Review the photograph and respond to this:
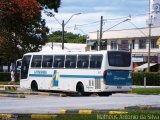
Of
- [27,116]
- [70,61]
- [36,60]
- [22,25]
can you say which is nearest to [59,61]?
[70,61]

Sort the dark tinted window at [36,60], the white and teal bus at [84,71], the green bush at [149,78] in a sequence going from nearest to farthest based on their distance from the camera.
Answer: the white and teal bus at [84,71], the dark tinted window at [36,60], the green bush at [149,78]

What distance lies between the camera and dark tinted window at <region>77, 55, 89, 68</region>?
3331 centimetres

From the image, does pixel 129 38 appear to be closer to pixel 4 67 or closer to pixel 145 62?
pixel 145 62

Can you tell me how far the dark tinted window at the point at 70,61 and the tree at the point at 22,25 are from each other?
5020 mm

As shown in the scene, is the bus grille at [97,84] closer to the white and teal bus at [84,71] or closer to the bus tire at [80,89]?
the white and teal bus at [84,71]

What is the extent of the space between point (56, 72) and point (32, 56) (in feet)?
10.2

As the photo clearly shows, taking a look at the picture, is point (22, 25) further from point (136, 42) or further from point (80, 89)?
point (136, 42)

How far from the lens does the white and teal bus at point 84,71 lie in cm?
3241

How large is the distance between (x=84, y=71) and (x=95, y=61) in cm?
100

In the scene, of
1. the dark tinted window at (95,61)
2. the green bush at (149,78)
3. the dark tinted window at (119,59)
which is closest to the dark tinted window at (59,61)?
the dark tinted window at (95,61)

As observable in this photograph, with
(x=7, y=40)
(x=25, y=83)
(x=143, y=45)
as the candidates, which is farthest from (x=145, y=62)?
(x=25, y=83)

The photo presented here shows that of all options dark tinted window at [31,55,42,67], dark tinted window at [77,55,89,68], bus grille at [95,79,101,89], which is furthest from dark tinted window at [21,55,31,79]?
bus grille at [95,79,101,89]

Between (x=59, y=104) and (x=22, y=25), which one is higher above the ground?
(x=22, y=25)

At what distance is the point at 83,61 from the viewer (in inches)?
1323
